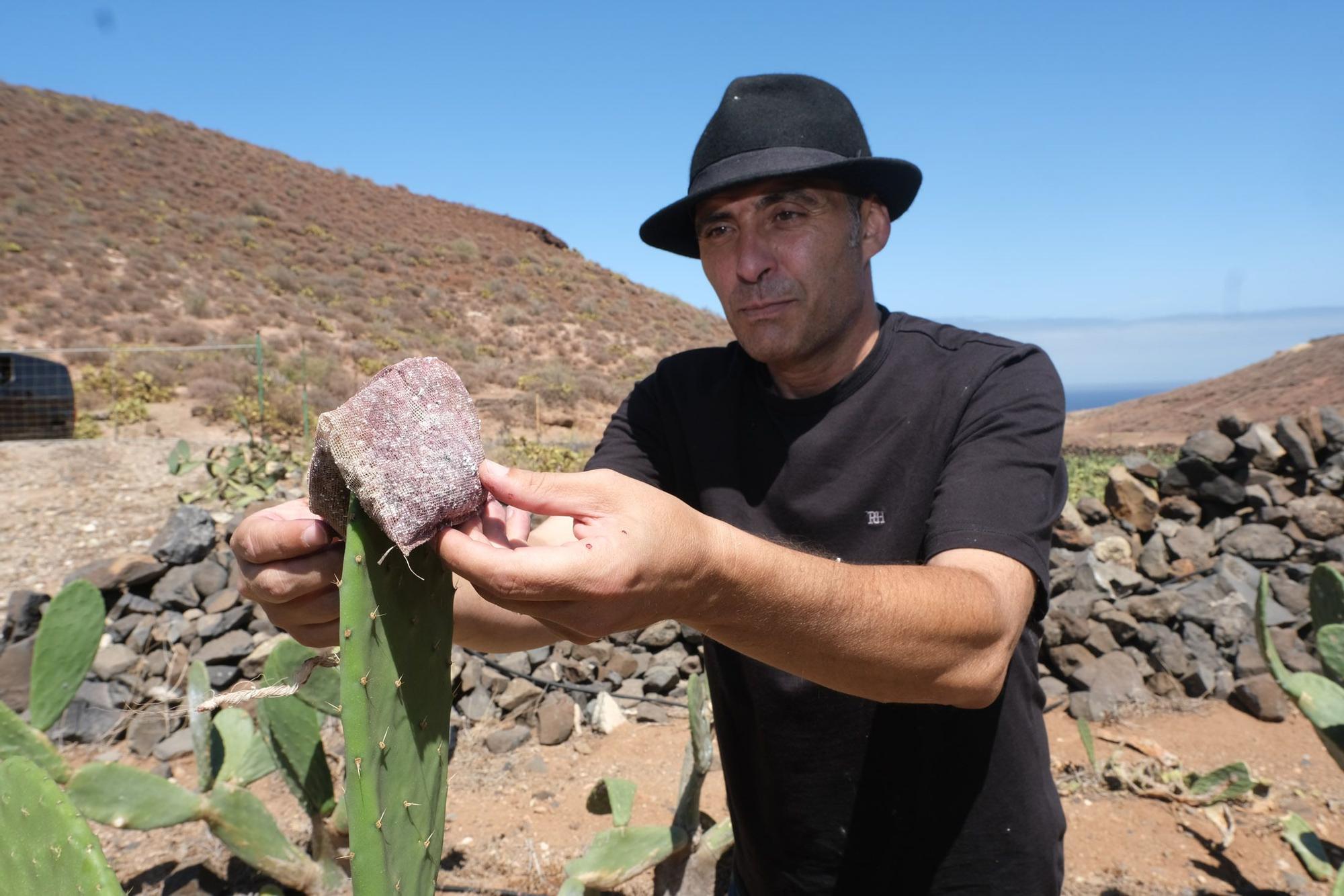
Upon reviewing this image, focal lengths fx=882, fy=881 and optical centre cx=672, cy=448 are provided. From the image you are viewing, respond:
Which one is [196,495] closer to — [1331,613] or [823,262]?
[823,262]

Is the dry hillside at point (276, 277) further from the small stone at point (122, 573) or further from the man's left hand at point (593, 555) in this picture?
the man's left hand at point (593, 555)

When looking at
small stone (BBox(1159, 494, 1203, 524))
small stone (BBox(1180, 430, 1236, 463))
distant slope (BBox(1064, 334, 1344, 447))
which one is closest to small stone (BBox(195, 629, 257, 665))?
small stone (BBox(1159, 494, 1203, 524))

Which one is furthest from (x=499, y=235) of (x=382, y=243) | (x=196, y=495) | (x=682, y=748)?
(x=682, y=748)

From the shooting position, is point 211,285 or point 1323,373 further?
point 1323,373

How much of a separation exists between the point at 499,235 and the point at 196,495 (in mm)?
38471

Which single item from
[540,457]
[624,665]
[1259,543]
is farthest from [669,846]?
[540,457]

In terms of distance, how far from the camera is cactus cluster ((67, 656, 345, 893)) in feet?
10.2

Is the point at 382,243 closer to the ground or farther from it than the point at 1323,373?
farther from it

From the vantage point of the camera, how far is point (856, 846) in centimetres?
196

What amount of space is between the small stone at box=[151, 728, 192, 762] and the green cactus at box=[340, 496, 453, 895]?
433 centimetres

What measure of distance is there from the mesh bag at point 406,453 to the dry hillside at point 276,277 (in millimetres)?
14285

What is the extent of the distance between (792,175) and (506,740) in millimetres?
4011

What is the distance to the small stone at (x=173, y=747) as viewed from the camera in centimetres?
486

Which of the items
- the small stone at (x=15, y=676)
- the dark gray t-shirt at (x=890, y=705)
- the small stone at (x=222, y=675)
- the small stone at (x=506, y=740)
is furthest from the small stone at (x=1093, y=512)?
the small stone at (x=15, y=676)
